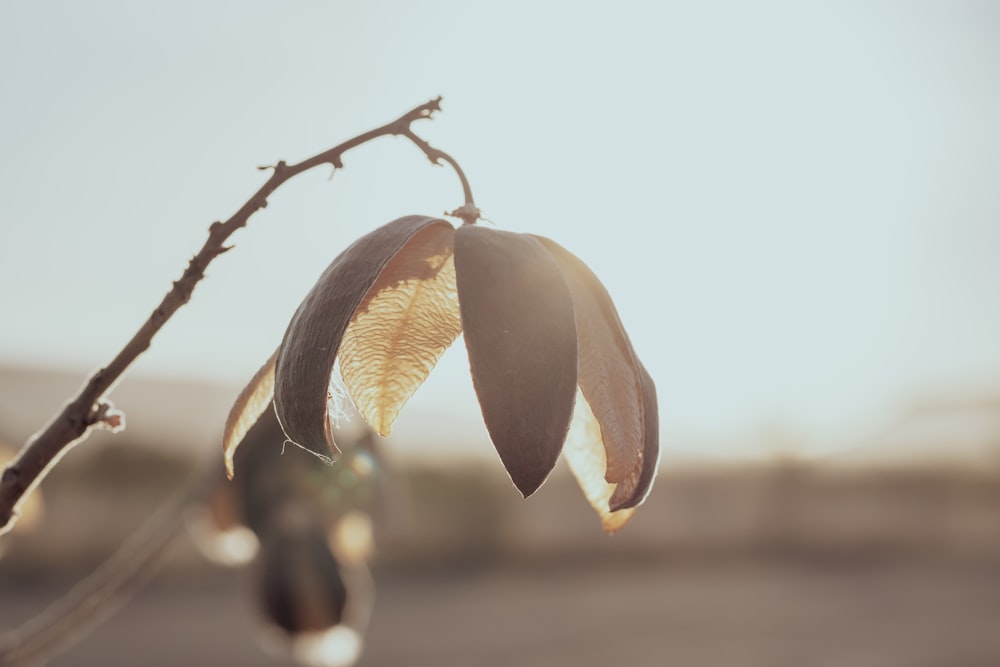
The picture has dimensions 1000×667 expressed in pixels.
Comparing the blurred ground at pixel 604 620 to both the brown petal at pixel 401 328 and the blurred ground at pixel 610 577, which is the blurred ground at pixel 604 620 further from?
the brown petal at pixel 401 328

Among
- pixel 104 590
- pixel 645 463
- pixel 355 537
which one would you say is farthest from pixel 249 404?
pixel 355 537

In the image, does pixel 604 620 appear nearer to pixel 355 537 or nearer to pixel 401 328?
pixel 355 537

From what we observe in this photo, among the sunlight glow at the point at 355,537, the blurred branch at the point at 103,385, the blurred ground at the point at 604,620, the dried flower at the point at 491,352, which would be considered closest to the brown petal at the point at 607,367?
the dried flower at the point at 491,352

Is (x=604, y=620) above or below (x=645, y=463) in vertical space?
below

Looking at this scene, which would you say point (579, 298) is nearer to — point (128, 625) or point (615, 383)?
point (615, 383)

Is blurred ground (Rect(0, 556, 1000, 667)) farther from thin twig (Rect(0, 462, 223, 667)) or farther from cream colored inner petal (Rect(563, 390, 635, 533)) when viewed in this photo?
cream colored inner petal (Rect(563, 390, 635, 533))
